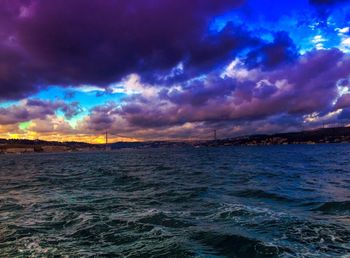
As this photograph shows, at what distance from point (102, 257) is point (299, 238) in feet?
26.4

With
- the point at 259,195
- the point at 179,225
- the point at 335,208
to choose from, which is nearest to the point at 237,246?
the point at 179,225

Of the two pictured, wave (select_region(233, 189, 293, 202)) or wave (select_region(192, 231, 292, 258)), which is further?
wave (select_region(233, 189, 293, 202))

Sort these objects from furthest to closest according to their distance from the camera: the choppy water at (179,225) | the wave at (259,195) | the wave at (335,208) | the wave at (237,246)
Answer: the wave at (259,195), the wave at (335,208), the choppy water at (179,225), the wave at (237,246)

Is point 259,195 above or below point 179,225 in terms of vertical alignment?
below

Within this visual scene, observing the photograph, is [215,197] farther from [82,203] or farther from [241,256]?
[241,256]

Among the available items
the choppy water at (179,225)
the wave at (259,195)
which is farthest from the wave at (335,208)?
the wave at (259,195)

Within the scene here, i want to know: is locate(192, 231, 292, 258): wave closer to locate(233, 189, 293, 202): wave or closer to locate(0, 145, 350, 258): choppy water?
locate(0, 145, 350, 258): choppy water

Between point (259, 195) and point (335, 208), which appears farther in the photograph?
point (259, 195)

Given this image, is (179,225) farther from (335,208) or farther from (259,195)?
(259,195)

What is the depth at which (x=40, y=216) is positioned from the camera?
19.9m

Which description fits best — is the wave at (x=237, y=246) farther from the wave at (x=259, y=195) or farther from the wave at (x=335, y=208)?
the wave at (x=259, y=195)

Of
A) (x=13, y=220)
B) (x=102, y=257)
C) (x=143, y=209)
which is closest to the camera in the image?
(x=102, y=257)

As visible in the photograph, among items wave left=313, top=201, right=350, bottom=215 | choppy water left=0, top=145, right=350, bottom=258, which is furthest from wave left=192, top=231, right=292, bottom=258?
wave left=313, top=201, right=350, bottom=215

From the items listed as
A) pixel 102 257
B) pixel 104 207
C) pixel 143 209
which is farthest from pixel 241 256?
pixel 104 207
